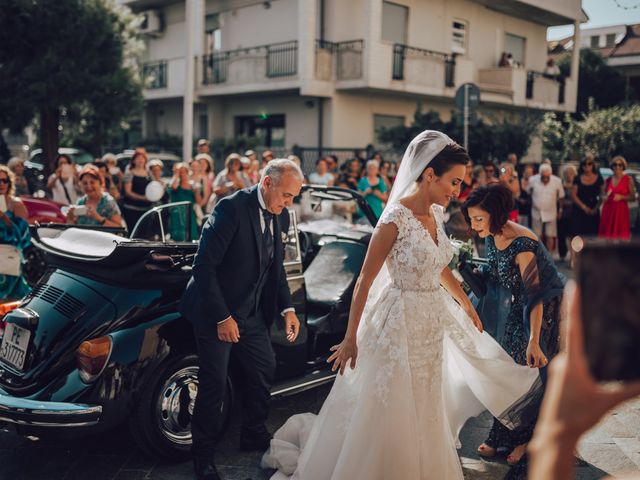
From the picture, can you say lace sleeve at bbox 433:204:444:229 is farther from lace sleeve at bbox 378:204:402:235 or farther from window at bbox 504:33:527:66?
window at bbox 504:33:527:66

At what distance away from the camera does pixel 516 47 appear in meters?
28.5

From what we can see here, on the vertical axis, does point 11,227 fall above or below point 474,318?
above

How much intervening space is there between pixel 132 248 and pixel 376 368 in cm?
165

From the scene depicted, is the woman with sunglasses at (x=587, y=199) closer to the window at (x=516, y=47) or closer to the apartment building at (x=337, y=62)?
the apartment building at (x=337, y=62)

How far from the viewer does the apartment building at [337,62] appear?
21.8 meters

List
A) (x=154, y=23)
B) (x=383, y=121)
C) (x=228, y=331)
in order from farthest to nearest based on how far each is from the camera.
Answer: (x=154, y=23), (x=383, y=121), (x=228, y=331)

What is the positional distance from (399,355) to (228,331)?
951 mm

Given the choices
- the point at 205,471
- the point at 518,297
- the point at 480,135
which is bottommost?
the point at 205,471

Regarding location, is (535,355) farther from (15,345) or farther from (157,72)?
(157,72)

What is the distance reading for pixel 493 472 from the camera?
168 inches

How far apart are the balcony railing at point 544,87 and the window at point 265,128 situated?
10236 millimetres

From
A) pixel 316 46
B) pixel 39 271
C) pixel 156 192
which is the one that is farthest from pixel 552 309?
pixel 316 46

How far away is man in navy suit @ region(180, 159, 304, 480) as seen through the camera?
3787mm

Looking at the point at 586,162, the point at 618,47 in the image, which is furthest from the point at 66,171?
the point at 618,47
